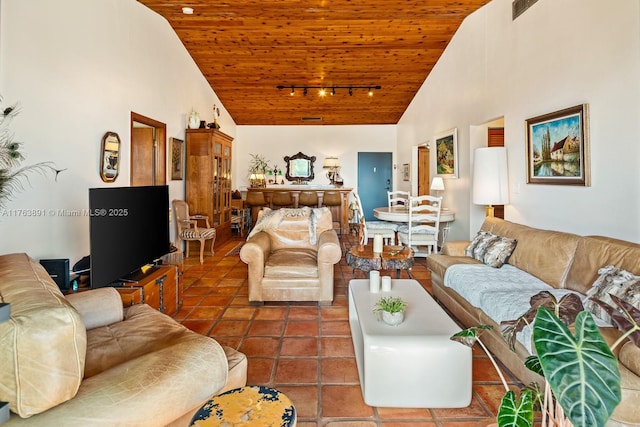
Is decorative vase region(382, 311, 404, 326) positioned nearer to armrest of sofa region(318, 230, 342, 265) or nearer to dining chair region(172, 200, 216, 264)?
armrest of sofa region(318, 230, 342, 265)

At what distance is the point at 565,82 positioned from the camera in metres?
3.09

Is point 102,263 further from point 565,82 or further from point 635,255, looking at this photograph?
point 565,82

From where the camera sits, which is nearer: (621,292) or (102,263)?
(621,292)

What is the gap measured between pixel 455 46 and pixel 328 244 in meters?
3.91

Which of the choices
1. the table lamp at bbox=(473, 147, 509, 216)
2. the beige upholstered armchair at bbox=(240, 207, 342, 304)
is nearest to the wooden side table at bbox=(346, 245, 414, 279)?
the beige upholstered armchair at bbox=(240, 207, 342, 304)

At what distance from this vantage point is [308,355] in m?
2.49

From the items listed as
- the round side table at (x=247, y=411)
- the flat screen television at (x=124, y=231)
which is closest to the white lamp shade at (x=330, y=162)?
the flat screen television at (x=124, y=231)

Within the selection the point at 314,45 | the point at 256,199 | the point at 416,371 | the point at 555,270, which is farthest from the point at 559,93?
the point at 256,199

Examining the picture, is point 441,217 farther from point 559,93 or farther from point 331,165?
point 331,165

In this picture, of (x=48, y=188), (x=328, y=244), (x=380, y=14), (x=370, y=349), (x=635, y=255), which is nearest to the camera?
(x=370, y=349)

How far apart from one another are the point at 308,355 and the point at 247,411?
143 centimetres

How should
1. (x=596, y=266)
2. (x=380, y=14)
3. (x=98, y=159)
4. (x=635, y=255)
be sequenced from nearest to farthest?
1. (x=635, y=255)
2. (x=596, y=266)
3. (x=98, y=159)
4. (x=380, y=14)

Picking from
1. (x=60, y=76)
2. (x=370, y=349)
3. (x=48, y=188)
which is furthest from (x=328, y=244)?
(x=60, y=76)

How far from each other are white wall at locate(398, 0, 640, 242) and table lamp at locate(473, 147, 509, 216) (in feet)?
0.34
